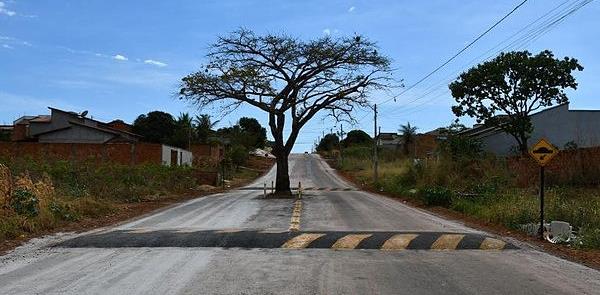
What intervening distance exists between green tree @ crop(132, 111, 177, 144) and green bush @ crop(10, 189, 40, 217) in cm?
6830

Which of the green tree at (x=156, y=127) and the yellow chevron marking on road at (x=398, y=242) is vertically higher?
the green tree at (x=156, y=127)

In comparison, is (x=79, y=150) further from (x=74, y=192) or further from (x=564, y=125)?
(x=564, y=125)

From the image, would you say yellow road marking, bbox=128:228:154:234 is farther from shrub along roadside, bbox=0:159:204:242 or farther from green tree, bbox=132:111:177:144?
green tree, bbox=132:111:177:144

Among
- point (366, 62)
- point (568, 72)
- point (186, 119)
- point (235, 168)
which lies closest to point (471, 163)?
point (366, 62)

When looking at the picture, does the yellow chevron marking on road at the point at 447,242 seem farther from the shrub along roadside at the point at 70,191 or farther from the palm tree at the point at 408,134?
the palm tree at the point at 408,134

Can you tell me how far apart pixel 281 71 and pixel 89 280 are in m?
27.3

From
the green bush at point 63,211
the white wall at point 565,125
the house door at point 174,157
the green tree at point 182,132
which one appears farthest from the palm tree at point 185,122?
the green bush at point 63,211

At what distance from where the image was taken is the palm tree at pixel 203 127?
288ft

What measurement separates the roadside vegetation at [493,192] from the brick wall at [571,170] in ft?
0.17

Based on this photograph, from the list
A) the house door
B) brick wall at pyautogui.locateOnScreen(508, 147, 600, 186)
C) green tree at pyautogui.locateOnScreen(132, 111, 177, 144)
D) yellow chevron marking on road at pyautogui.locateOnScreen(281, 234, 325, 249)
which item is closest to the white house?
brick wall at pyautogui.locateOnScreen(508, 147, 600, 186)

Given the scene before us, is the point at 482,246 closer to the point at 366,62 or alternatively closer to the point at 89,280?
the point at 89,280

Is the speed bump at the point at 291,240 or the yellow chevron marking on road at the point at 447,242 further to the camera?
the yellow chevron marking on road at the point at 447,242

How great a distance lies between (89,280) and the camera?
28.4 ft

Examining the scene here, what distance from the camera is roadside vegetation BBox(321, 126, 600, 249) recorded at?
16.6 metres
